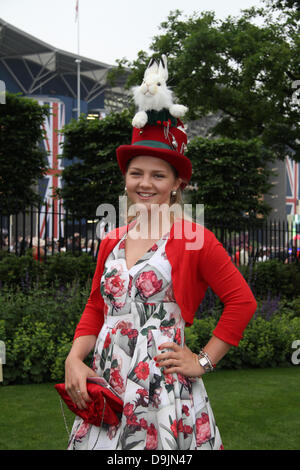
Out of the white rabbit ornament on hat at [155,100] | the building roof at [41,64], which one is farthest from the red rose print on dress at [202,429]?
the building roof at [41,64]

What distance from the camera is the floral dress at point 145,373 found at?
1896 mm

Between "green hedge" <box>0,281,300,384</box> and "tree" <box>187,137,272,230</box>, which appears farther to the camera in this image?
"tree" <box>187,137,272,230</box>

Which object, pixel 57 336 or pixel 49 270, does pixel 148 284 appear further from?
pixel 49 270

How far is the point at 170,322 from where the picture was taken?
2.02 metres

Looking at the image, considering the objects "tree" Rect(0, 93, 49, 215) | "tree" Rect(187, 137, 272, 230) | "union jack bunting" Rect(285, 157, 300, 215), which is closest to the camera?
"tree" Rect(0, 93, 49, 215)

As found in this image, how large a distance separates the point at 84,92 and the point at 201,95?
5211 cm

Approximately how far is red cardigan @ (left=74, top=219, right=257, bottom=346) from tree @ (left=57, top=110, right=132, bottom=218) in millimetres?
12618

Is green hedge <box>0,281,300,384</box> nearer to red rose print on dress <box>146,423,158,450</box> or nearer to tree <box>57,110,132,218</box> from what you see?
red rose print on dress <box>146,423,158,450</box>

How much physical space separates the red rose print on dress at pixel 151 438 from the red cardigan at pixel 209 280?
0.43 meters

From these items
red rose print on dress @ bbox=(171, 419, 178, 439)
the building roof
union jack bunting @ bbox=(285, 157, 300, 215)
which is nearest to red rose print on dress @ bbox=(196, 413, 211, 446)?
red rose print on dress @ bbox=(171, 419, 178, 439)

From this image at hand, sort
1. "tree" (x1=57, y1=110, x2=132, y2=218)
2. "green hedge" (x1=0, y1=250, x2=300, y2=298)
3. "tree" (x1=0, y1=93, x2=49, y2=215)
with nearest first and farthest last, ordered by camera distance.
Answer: "green hedge" (x1=0, y1=250, x2=300, y2=298), "tree" (x1=0, y1=93, x2=49, y2=215), "tree" (x1=57, y1=110, x2=132, y2=218)

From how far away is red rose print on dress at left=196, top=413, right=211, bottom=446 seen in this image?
193 centimetres

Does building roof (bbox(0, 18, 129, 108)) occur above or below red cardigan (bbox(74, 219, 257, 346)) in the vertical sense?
above

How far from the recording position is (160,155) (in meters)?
2.14
